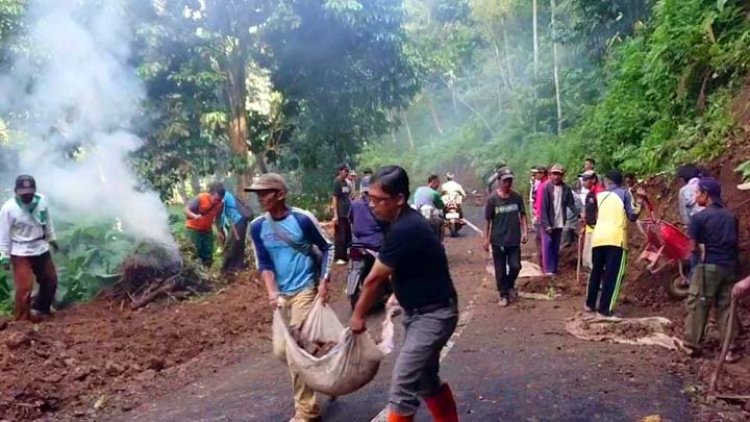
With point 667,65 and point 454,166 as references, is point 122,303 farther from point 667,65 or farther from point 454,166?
point 454,166

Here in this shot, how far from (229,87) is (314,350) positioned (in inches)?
476

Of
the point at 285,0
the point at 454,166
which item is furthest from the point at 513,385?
the point at 454,166

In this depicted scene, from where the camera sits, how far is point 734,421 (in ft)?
16.4

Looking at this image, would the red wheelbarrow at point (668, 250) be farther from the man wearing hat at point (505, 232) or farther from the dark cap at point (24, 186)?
the dark cap at point (24, 186)

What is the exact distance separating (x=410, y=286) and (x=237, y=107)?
12839mm

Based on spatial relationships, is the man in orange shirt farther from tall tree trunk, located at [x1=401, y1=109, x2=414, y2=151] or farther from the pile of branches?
tall tree trunk, located at [x1=401, y1=109, x2=414, y2=151]

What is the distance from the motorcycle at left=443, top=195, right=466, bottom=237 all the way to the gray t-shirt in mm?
7630

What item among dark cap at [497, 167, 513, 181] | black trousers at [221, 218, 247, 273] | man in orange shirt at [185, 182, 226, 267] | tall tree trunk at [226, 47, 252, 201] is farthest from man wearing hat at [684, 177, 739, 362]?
tall tree trunk at [226, 47, 252, 201]

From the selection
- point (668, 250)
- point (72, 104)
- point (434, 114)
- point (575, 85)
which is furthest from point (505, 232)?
point (434, 114)

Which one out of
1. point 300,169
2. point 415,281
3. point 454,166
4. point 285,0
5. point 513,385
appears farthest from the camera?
point 454,166

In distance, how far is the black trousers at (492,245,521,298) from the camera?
30.1 feet

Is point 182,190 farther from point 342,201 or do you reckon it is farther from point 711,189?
point 711,189

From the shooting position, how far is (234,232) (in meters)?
12.0

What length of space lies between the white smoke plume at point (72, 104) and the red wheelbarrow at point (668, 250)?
7.62 meters
